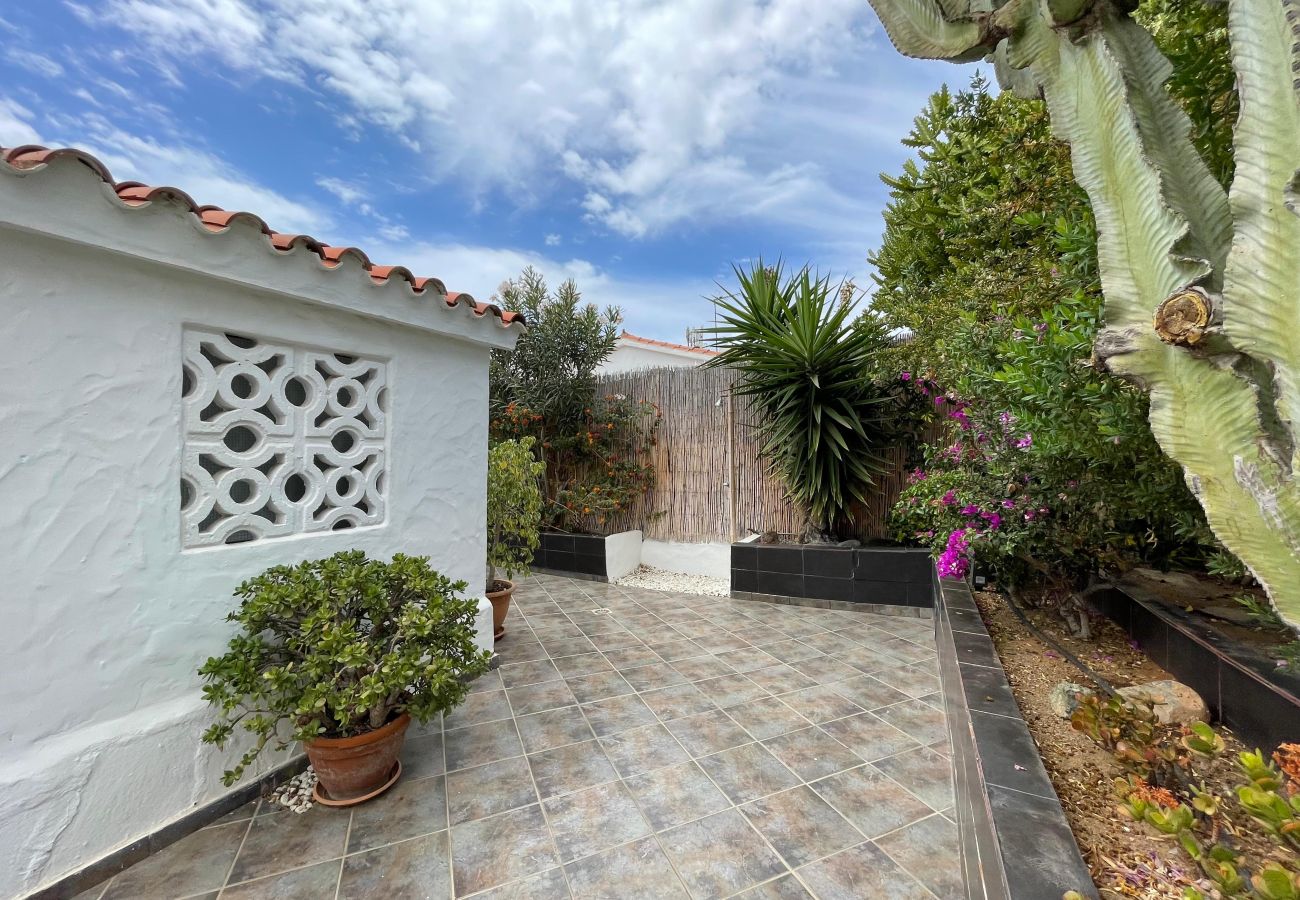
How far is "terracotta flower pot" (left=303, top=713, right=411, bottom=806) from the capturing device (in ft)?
6.81

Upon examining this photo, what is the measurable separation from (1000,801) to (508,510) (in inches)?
140

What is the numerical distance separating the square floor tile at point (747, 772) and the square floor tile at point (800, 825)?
0.06 metres

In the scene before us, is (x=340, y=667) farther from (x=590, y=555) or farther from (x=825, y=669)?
(x=590, y=555)

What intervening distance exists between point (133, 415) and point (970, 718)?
331cm

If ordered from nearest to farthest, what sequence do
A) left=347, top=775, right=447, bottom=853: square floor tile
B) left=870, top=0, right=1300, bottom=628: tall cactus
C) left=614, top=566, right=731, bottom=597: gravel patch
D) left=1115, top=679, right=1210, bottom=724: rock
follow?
left=870, top=0, right=1300, bottom=628: tall cactus → left=1115, top=679, right=1210, bottom=724: rock → left=347, top=775, right=447, bottom=853: square floor tile → left=614, top=566, right=731, bottom=597: gravel patch

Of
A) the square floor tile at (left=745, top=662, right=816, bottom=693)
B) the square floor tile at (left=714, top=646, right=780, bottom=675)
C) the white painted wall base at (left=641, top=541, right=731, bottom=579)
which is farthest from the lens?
the white painted wall base at (left=641, top=541, right=731, bottom=579)

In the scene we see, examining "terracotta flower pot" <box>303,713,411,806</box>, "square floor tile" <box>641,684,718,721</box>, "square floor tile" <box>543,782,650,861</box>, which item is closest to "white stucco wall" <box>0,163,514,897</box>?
"terracotta flower pot" <box>303,713,411,806</box>

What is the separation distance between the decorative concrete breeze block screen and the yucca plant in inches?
131

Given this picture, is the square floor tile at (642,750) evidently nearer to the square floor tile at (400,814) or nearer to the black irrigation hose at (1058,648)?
the square floor tile at (400,814)

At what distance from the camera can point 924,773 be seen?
2320 mm

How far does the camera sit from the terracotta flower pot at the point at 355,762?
2.07m

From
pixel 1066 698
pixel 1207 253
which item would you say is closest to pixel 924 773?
pixel 1066 698

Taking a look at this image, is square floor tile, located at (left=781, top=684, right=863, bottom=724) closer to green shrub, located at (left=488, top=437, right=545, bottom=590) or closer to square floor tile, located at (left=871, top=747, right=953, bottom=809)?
square floor tile, located at (left=871, top=747, right=953, bottom=809)

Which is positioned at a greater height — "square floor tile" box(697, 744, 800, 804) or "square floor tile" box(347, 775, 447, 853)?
"square floor tile" box(697, 744, 800, 804)
